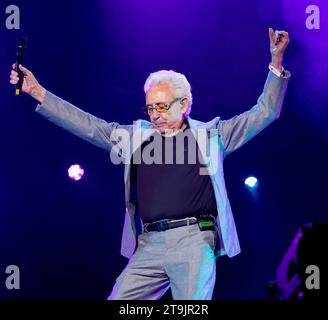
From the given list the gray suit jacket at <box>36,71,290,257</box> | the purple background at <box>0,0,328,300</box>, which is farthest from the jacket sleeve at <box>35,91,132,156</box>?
the purple background at <box>0,0,328,300</box>

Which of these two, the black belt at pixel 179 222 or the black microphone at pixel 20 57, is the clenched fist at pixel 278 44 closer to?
the black belt at pixel 179 222

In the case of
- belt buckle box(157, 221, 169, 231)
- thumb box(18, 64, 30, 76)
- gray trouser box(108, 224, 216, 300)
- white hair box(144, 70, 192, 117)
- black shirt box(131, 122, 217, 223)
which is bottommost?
gray trouser box(108, 224, 216, 300)

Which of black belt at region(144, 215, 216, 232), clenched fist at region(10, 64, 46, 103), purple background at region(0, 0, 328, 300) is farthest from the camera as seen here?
purple background at region(0, 0, 328, 300)

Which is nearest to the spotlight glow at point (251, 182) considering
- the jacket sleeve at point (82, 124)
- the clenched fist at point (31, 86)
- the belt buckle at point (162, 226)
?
the jacket sleeve at point (82, 124)

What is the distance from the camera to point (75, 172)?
5.84m

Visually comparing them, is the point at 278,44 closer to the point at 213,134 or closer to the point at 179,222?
the point at 213,134

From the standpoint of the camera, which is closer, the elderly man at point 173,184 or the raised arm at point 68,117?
the elderly man at point 173,184

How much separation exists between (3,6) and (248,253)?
10.1ft

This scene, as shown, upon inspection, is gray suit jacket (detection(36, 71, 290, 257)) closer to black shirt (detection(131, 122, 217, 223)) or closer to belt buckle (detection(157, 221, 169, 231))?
black shirt (detection(131, 122, 217, 223))

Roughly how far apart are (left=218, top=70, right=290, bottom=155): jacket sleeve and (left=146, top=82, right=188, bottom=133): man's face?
0.26 m

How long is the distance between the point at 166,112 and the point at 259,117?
1.79ft

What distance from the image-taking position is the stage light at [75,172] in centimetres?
584

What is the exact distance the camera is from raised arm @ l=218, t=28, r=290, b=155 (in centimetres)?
376
